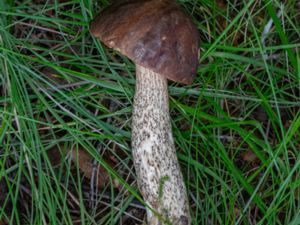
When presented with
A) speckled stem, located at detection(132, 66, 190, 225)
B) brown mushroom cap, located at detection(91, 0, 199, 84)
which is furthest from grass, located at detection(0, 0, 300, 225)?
brown mushroom cap, located at detection(91, 0, 199, 84)

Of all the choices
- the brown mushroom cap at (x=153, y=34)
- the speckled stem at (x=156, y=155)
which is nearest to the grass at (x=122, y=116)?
the speckled stem at (x=156, y=155)

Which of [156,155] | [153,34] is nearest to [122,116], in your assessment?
[156,155]

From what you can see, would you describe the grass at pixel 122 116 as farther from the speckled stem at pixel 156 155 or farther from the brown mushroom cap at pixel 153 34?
the brown mushroom cap at pixel 153 34

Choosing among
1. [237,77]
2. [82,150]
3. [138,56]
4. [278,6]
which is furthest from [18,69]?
[278,6]

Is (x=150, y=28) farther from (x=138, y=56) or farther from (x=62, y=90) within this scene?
(x=62, y=90)

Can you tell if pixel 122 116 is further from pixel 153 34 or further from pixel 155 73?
pixel 153 34

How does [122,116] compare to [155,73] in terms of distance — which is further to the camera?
[122,116]
